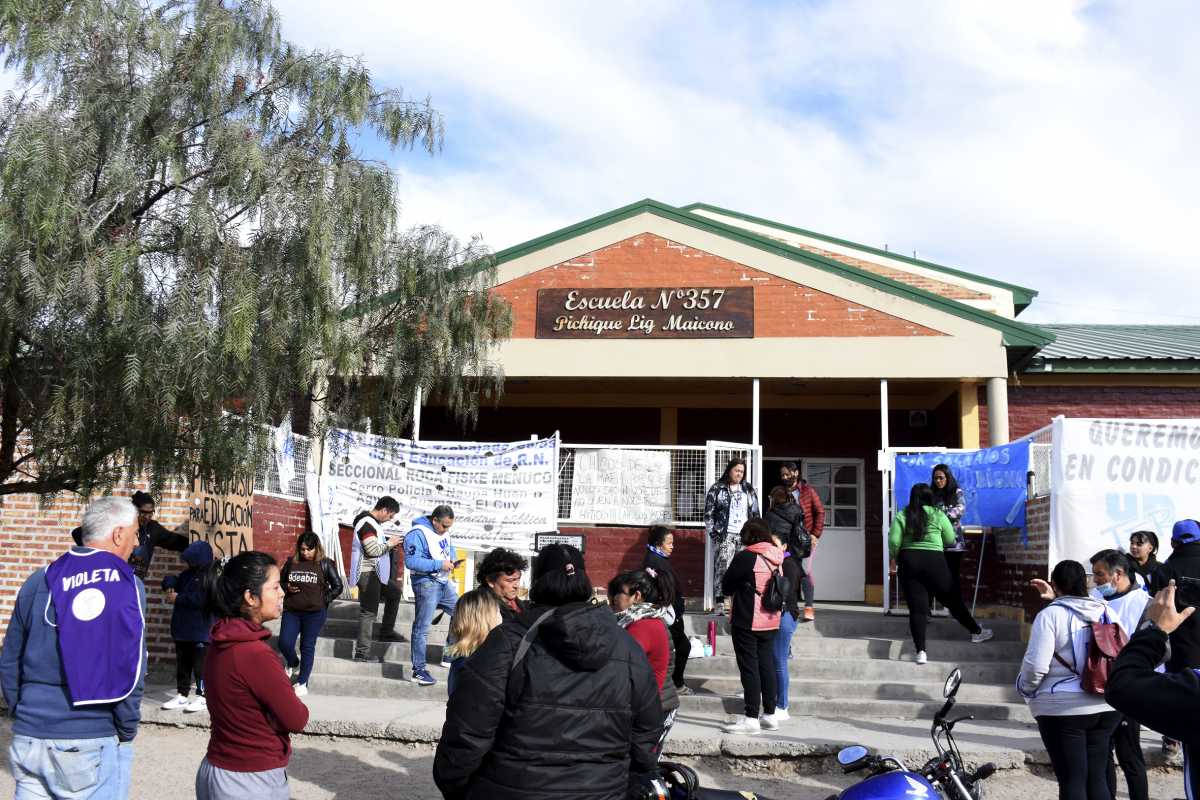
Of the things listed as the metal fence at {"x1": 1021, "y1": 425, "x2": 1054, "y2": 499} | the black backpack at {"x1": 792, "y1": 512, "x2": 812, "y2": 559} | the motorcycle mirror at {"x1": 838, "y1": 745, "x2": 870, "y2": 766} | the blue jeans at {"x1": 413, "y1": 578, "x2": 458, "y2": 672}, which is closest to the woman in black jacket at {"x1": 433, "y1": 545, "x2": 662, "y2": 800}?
the motorcycle mirror at {"x1": 838, "y1": 745, "x2": 870, "y2": 766}

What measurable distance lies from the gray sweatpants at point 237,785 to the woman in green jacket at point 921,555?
719cm

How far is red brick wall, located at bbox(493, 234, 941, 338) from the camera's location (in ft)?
44.8

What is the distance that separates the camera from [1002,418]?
13.4m

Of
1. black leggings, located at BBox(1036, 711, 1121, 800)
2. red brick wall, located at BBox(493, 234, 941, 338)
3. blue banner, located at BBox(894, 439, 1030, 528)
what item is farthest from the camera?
red brick wall, located at BBox(493, 234, 941, 338)

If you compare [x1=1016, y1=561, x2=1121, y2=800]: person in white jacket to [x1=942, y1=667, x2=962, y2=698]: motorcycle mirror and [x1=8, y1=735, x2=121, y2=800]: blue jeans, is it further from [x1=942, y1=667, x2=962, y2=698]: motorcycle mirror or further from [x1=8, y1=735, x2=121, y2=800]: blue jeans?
[x1=8, y1=735, x2=121, y2=800]: blue jeans

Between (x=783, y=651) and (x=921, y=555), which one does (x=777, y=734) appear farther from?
(x=921, y=555)

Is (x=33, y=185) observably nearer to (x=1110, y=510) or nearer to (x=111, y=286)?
(x=111, y=286)

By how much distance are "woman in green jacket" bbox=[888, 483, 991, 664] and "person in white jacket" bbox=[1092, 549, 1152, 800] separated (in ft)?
8.27

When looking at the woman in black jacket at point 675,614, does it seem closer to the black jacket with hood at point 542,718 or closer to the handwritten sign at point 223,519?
the handwritten sign at point 223,519

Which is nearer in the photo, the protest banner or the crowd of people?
the crowd of people

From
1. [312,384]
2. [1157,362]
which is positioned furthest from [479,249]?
Answer: [1157,362]

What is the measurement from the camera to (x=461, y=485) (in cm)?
1255

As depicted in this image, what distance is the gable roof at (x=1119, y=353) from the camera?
14625mm

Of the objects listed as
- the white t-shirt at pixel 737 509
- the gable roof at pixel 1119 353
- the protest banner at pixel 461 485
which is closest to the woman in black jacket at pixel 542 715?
the white t-shirt at pixel 737 509
